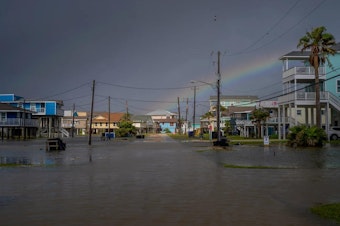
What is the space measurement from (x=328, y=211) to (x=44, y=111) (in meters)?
88.9

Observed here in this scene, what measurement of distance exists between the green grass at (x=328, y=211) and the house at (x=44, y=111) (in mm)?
85047

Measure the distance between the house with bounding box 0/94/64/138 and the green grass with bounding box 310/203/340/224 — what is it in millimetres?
85047

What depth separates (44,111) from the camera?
9188cm

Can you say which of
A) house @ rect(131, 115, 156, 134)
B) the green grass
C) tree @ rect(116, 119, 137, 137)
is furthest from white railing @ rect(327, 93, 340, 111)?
house @ rect(131, 115, 156, 134)

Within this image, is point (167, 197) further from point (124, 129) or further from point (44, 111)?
point (44, 111)

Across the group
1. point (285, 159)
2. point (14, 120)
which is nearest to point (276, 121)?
point (285, 159)

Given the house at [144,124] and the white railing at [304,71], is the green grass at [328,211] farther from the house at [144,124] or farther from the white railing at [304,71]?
the house at [144,124]

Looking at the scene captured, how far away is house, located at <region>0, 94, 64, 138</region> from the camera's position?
9181 cm

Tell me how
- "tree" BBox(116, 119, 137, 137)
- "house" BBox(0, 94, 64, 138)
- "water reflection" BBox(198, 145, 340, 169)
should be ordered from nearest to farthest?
"water reflection" BBox(198, 145, 340, 169)
"house" BBox(0, 94, 64, 138)
"tree" BBox(116, 119, 137, 137)

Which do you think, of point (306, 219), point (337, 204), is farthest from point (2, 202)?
point (337, 204)

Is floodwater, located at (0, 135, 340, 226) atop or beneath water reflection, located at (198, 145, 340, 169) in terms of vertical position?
beneath

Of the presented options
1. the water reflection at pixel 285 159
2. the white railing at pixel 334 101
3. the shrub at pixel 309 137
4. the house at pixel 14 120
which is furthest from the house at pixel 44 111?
the water reflection at pixel 285 159

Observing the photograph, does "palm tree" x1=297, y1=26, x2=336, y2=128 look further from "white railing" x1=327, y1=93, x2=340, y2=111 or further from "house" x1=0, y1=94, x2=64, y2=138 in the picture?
"house" x1=0, y1=94, x2=64, y2=138

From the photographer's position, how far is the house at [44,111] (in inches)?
3615
